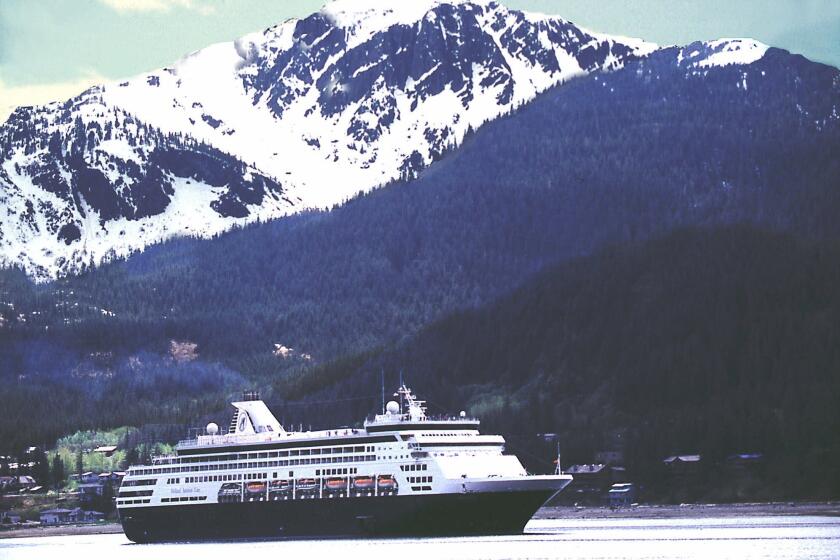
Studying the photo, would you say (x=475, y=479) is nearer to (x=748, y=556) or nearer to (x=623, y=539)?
(x=623, y=539)

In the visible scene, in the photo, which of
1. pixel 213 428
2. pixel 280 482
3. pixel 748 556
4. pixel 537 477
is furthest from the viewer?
pixel 213 428

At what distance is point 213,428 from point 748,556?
216ft

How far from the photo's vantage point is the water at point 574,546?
146875 millimetres

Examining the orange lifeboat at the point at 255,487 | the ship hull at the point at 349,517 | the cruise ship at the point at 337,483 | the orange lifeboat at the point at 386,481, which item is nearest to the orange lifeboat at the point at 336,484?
the cruise ship at the point at 337,483

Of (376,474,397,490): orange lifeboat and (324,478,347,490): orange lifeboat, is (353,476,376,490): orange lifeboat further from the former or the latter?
(324,478,347,490): orange lifeboat

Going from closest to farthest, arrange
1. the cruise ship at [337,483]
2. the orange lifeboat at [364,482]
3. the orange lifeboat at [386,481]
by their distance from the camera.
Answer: the cruise ship at [337,483] < the orange lifeboat at [386,481] < the orange lifeboat at [364,482]

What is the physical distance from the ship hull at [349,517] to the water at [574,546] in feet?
4.83

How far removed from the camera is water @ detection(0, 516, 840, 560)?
146875 millimetres

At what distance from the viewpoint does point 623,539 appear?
167625mm

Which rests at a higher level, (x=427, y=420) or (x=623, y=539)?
(x=427, y=420)

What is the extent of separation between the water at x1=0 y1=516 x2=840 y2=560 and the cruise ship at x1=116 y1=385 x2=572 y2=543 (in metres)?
1.96

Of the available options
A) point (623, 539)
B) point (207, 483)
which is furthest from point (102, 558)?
point (623, 539)

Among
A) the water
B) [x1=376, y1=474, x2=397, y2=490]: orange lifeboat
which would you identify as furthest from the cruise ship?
the water

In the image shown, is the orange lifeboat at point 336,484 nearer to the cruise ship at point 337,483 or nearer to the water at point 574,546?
the cruise ship at point 337,483
